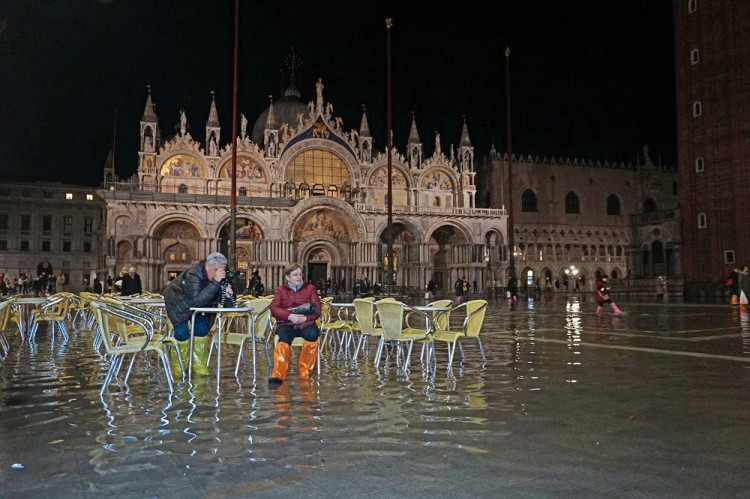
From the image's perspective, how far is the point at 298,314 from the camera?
251 inches

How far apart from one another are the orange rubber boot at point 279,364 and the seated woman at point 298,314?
0.41 ft

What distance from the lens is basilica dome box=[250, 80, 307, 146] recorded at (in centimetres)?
4606

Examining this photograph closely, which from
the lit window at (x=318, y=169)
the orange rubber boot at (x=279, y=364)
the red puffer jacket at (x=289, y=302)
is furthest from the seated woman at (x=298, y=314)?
the lit window at (x=318, y=169)

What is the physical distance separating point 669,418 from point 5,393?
5.99 m

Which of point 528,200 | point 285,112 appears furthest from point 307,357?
point 528,200

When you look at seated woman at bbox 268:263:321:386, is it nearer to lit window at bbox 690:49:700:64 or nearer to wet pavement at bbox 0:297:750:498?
wet pavement at bbox 0:297:750:498

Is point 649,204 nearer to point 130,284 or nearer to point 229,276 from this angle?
point 130,284

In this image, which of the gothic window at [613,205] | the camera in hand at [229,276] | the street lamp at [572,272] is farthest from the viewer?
the gothic window at [613,205]

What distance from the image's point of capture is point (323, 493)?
2.90 meters

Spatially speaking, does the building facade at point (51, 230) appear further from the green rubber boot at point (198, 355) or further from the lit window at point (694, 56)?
the green rubber boot at point (198, 355)

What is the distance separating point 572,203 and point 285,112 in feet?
91.0

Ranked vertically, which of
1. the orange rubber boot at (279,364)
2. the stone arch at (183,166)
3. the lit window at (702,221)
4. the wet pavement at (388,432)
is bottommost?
the wet pavement at (388,432)

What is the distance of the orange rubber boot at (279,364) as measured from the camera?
234 inches

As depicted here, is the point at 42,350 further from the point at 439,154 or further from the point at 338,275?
the point at 439,154
